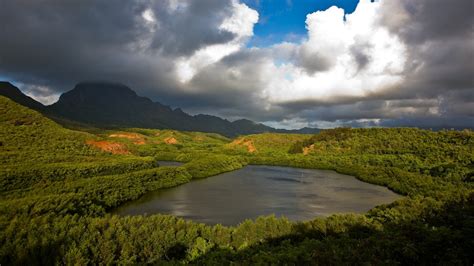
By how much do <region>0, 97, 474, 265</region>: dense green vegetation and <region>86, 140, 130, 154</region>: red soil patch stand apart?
73.6 inches

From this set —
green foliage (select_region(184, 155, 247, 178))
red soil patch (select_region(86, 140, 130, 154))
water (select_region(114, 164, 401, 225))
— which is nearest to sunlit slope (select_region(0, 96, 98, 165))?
red soil patch (select_region(86, 140, 130, 154))

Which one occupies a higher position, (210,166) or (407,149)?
(407,149)

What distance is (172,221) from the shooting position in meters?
41.2

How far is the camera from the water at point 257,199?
6499 centimetres

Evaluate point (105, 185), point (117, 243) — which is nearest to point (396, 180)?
point (105, 185)

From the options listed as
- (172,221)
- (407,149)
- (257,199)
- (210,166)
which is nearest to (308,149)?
(407,149)

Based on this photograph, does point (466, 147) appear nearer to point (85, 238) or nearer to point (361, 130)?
point (361, 130)

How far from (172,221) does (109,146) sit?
94.8m

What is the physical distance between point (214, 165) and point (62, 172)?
7152cm

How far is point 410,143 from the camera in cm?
15375

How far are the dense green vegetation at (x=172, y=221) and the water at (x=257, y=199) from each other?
5764mm

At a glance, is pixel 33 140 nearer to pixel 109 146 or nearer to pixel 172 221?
pixel 109 146

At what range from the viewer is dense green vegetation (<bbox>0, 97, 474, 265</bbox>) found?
74.9ft

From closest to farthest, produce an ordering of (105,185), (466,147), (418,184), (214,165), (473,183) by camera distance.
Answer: (105,185) → (473,183) → (418,184) → (466,147) → (214,165)
